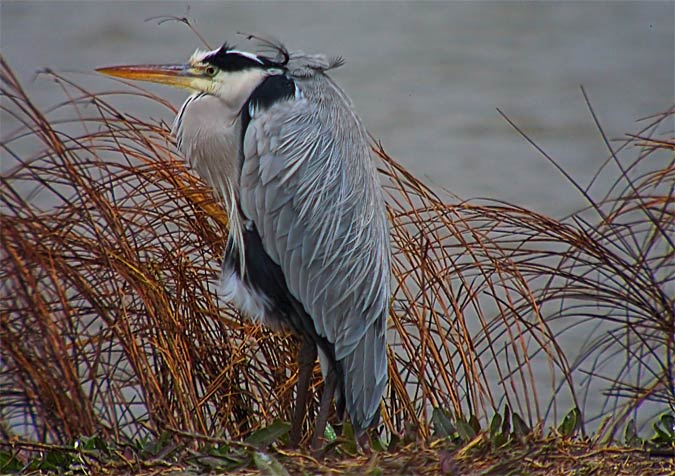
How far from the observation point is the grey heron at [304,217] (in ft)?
8.66

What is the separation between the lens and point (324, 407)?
2.63 metres

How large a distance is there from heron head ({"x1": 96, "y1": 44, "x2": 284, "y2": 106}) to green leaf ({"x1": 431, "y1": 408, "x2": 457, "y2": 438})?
0.91 m

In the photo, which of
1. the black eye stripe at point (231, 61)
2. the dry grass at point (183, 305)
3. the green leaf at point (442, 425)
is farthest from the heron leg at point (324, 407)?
the black eye stripe at point (231, 61)

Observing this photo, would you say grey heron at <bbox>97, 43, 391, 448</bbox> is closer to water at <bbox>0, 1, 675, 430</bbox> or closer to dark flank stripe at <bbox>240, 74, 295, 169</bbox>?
dark flank stripe at <bbox>240, 74, 295, 169</bbox>

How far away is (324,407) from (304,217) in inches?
18.3

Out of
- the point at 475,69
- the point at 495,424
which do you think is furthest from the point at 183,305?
the point at 475,69

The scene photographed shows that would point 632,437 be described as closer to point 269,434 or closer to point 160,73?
point 269,434

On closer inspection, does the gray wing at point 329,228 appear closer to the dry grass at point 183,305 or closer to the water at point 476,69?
the dry grass at point 183,305

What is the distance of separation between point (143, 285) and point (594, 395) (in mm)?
3160

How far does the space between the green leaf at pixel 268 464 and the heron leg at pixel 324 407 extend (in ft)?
1.35

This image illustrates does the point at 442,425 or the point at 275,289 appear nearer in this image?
the point at 442,425

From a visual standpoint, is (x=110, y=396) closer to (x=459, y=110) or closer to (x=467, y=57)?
(x=459, y=110)

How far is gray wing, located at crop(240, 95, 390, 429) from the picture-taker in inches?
104

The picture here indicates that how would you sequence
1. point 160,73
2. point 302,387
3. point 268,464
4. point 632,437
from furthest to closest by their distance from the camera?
1. point 160,73
2. point 302,387
3. point 632,437
4. point 268,464
